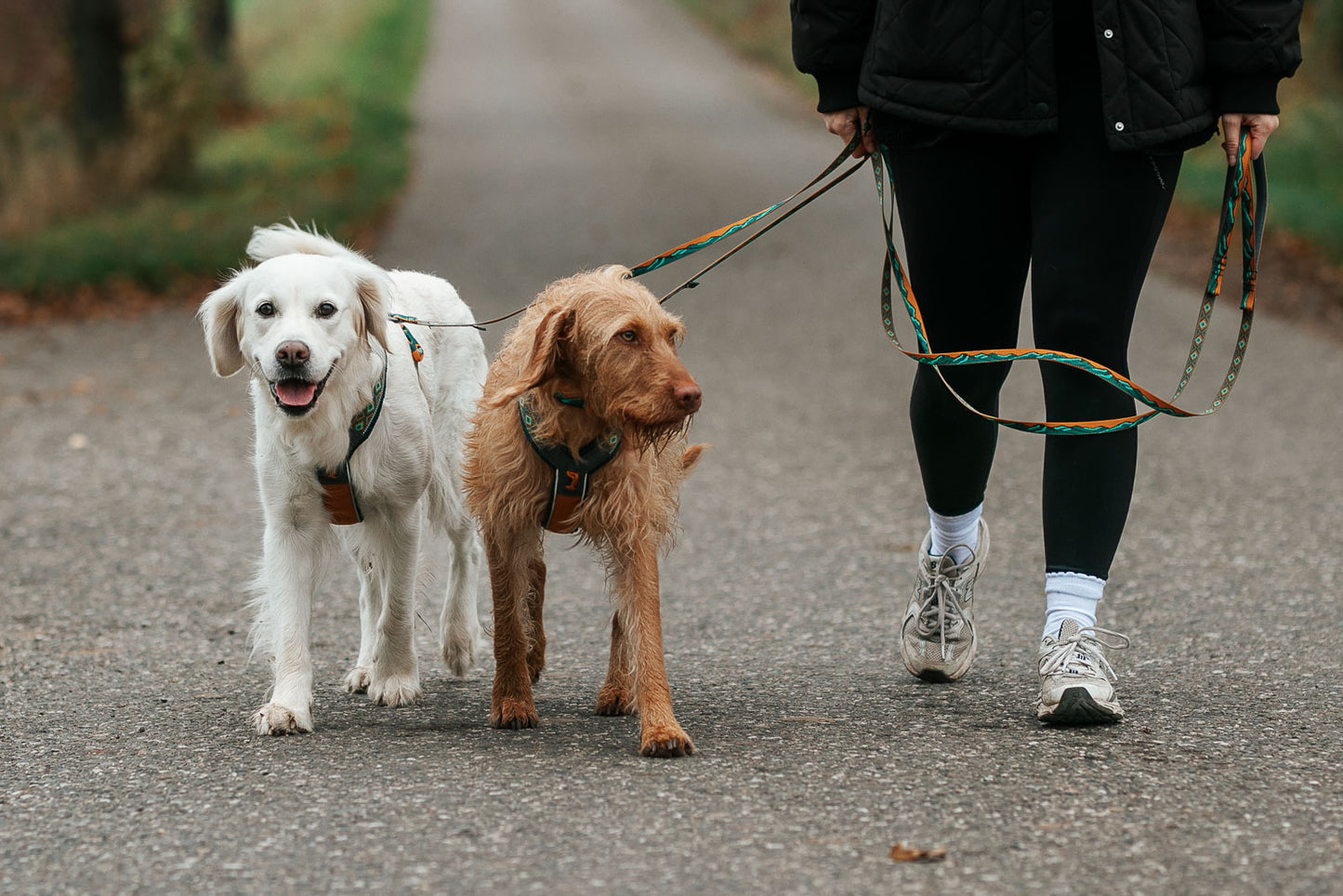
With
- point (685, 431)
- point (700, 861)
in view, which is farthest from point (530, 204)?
point (700, 861)

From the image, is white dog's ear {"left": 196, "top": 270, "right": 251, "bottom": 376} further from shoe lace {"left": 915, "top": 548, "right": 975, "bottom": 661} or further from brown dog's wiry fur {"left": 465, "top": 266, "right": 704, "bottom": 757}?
shoe lace {"left": 915, "top": 548, "right": 975, "bottom": 661}

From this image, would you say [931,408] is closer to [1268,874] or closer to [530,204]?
[1268,874]

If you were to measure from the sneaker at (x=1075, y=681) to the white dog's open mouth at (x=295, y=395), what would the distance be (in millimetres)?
1977

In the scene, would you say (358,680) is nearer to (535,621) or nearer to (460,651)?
(460,651)

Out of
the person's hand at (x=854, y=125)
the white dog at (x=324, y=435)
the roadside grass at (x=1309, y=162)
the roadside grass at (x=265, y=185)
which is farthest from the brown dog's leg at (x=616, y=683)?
the roadside grass at (x=1309, y=162)

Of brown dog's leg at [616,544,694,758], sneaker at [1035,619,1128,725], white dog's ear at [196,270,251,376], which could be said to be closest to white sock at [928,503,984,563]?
sneaker at [1035,619,1128,725]

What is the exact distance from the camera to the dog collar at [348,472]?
13.2 ft

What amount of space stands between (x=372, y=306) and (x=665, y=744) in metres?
1.45

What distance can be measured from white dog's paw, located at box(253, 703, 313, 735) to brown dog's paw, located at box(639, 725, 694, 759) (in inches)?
38.3

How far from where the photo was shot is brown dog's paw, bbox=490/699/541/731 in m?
3.92

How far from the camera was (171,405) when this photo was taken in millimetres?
9812

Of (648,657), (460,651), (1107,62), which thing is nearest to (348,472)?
(460,651)

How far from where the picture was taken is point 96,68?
645 inches

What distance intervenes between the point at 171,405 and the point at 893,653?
6.56 metres
